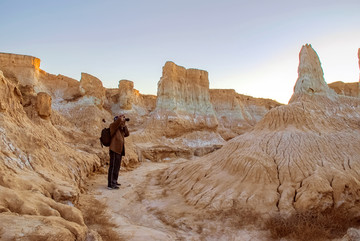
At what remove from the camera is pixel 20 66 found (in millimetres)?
18922

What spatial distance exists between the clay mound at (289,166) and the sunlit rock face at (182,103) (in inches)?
489

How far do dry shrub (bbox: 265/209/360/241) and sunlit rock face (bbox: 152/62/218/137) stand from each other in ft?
52.9

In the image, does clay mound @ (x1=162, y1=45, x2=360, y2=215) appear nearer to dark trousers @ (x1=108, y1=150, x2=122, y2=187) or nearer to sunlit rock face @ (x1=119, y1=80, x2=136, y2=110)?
dark trousers @ (x1=108, y1=150, x2=122, y2=187)

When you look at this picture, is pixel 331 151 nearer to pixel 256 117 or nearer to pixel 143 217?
pixel 143 217

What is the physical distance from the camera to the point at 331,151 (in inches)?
267

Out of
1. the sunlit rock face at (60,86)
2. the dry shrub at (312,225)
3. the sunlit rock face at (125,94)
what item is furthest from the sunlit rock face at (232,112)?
the dry shrub at (312,225)

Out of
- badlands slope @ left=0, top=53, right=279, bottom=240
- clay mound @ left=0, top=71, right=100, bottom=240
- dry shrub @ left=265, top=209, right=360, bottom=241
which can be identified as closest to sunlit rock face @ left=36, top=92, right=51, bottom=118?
badlands slope @ left=0, top=53, right=279, bottom=240

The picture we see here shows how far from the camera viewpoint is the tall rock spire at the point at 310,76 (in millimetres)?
10022

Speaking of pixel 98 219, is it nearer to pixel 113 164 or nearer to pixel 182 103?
pixel 113 164

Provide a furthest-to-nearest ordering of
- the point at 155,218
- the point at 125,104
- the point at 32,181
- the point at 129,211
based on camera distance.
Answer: the point at 125,104 → the point at 129,211 → the point at 155,218 → the point at 32,181

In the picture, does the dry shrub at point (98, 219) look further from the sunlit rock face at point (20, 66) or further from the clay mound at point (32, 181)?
the sunlit rock face at point (20, 66)

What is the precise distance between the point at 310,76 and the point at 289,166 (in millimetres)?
5602

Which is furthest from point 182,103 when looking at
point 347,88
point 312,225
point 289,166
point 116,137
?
point 312,225

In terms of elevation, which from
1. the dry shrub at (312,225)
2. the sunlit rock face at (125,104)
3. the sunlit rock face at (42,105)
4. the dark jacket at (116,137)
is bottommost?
the dry shrub at (312,225)
